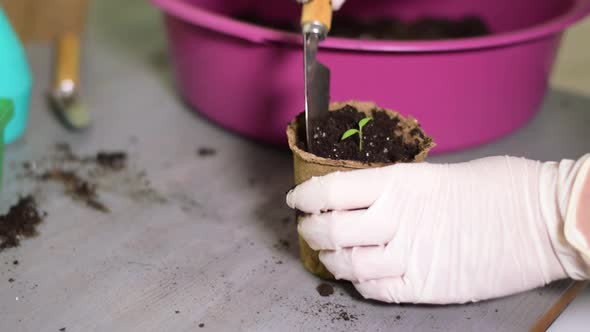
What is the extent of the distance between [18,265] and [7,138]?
0.35 m

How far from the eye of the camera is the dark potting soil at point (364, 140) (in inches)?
28.9

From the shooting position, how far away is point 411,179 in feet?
2.26

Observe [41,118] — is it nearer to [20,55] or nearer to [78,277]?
[20,55]

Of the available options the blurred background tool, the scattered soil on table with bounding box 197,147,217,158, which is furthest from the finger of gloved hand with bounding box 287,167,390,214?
the blurred background tool

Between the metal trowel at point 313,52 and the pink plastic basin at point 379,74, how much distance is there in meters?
0.17

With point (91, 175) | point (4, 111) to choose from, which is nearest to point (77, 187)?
point (91, 175)

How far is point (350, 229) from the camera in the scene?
0.69 meters

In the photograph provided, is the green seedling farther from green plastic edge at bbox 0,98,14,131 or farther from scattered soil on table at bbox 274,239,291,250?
green plastic edge at bbox 0,98,14,131

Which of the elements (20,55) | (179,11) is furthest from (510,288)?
(20,55)

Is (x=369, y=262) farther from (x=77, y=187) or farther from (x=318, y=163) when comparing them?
(x=77, y=187)

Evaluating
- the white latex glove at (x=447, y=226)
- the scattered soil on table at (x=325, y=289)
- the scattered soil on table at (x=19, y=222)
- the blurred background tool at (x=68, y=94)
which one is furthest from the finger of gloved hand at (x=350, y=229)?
the blurred background tool at (x=68, y=94)

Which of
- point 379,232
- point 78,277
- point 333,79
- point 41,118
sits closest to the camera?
point 379,232

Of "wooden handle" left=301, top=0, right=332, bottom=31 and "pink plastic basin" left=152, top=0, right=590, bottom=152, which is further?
"pink plastic basin" left=152, top=0, right=590, bottom=152

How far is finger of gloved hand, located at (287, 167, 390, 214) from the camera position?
677 mm
